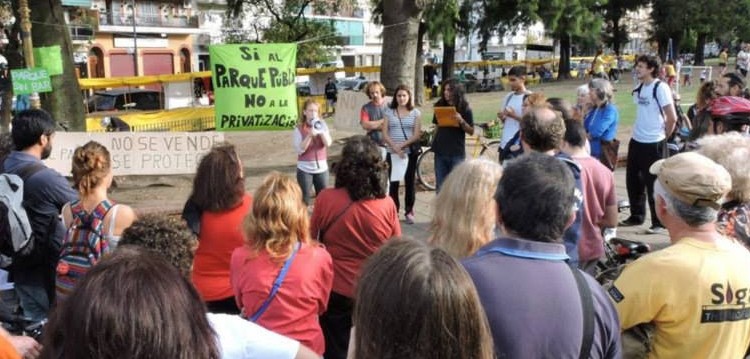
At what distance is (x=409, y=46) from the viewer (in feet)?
34.4

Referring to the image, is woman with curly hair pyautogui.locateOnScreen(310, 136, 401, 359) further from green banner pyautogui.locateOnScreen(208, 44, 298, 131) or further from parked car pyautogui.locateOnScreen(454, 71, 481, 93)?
parked car pyautogui.locateOnScreen(454, 71, 481, 93)

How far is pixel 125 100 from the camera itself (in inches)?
1114

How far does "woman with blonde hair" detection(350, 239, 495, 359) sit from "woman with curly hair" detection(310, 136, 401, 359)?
2057 millimetres

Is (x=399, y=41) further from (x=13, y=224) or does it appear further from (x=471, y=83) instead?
(x=471, y=83)

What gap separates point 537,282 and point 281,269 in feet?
4.44

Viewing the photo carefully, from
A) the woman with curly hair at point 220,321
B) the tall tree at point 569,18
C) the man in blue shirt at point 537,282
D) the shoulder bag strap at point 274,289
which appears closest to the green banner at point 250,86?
the shoulder bag strap at point 274,289

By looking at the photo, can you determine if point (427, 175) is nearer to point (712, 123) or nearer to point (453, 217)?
point (712, 123)

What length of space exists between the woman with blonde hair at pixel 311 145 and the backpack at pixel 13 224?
10.9ft

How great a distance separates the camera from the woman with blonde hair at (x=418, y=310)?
1.53 meters

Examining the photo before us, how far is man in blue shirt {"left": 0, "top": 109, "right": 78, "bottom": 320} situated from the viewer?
399 cm

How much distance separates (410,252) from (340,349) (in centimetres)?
241

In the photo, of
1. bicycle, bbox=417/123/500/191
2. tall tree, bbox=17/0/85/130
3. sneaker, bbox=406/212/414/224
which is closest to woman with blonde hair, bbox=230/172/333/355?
sneaker, bbox=406/212/414/224

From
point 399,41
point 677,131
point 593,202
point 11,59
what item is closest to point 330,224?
point 593,202

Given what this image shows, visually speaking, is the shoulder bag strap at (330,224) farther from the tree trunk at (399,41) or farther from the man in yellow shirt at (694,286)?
the tree trunk at (399,41)
